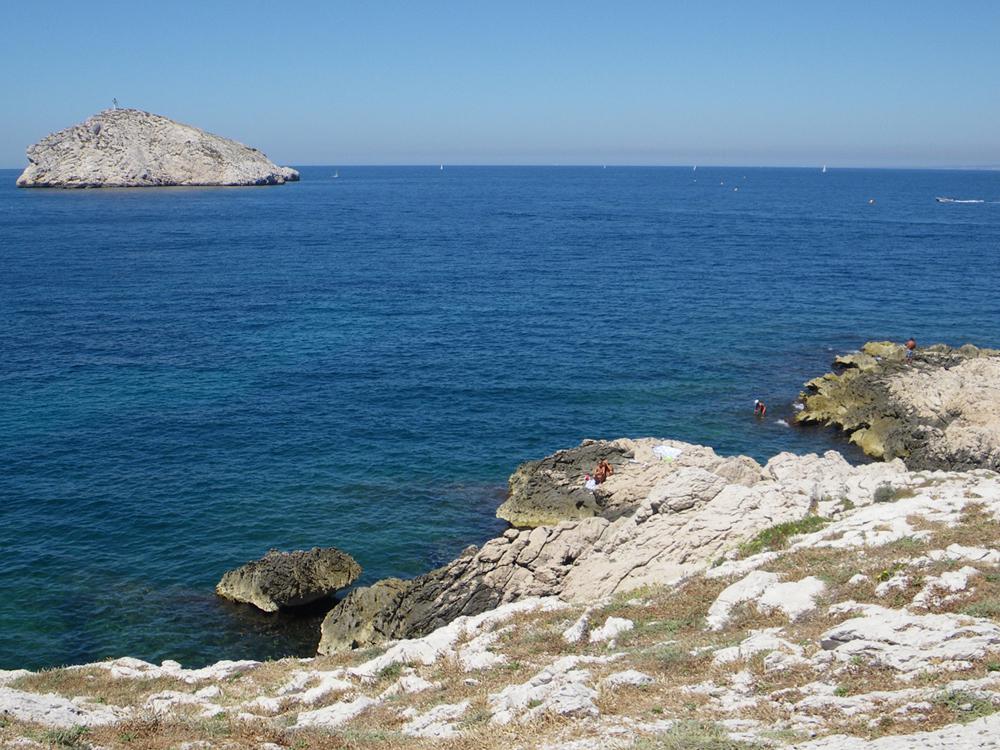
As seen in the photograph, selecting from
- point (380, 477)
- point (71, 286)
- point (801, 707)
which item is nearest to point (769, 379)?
point (380, 477)

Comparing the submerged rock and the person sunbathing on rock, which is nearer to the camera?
the submerged rock

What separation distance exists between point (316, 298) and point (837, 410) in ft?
171

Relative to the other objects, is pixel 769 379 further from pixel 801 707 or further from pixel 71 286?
pixel 71 286

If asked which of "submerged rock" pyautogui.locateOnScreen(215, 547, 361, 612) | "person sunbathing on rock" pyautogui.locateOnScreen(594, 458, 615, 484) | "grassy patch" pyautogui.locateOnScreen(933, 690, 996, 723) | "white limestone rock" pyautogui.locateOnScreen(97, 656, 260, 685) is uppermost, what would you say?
"grassy patch" pyautogui.locateOnScreen(933, 690, 996, 723)

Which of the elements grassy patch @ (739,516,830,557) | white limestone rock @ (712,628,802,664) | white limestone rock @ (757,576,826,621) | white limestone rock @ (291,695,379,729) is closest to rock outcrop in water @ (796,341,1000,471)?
grassy patch @ (739,516,830,557)

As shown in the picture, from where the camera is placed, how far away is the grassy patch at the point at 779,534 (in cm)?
2311

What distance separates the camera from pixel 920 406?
4744cm

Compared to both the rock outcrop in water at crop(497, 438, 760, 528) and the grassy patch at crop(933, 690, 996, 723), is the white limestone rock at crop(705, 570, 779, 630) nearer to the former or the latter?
the grassy patch at crop(933, 690, 996, 723)

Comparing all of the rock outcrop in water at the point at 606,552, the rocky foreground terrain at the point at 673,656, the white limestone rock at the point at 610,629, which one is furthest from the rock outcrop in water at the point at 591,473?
the white limestone rock at the point at 610,629

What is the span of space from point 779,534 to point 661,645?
287 inches

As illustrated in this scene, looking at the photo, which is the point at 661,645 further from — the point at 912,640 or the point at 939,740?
the point at 939,740

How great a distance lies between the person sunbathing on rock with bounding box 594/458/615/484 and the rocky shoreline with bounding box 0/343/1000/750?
23.2 feet

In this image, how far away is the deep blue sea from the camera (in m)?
35.2

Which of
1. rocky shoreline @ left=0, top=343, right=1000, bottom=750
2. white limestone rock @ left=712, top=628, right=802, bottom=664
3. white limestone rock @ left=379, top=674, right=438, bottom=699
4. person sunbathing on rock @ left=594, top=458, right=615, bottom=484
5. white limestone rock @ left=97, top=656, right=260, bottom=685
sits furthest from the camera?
person sunbathing on rock @ left=594, top=458, right=615, bottom=484
